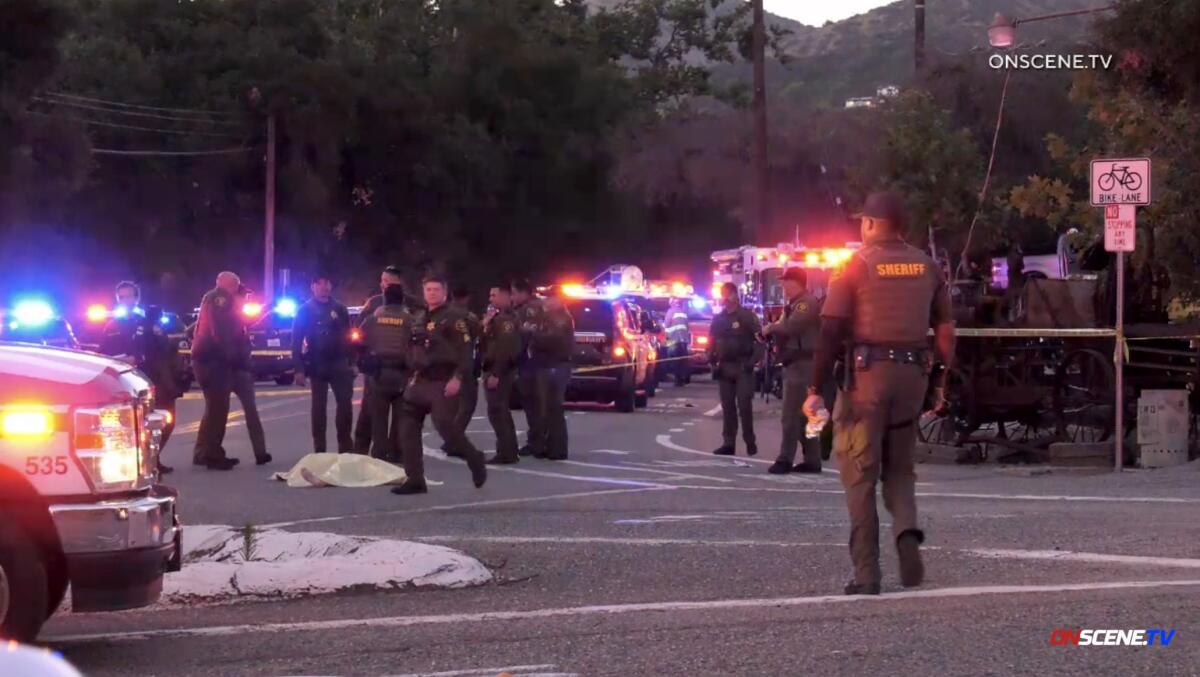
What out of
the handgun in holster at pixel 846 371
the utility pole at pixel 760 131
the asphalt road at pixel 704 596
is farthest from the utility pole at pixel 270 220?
A: the handgun in holster at pixel 846 371

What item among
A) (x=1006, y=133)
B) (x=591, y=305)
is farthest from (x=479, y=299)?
(x=591, y=305)

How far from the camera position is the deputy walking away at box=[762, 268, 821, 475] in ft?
55.9

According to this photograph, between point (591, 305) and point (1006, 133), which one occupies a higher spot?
point (1006, 133)

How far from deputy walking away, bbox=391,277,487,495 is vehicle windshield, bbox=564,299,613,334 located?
13.6m

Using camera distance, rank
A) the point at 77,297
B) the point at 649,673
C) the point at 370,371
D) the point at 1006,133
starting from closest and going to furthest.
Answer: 1. the point at 649,673
2. the point at 370,371
3. the point at 1006,133
4. the point at 77,297

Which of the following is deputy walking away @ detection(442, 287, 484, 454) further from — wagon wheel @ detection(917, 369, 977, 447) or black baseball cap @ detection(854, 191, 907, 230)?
black baseball cap @ detection(854, 191, 907, 230)

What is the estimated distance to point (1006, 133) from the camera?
42.3 metres

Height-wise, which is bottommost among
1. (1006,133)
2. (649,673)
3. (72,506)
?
(649,673)

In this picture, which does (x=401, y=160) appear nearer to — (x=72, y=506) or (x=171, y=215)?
(x=171, y=215)

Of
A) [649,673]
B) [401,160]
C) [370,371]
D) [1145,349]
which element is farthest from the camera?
[401,160]

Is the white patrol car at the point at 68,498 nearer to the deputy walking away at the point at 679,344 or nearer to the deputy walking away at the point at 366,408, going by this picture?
the deputy walking away at the point at 366,408

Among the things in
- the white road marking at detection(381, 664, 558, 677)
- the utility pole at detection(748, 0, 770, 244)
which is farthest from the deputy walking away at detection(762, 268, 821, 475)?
the utility pole at detection(748, 0, 770, 244)

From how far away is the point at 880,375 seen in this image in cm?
884

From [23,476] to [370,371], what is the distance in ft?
31.5
